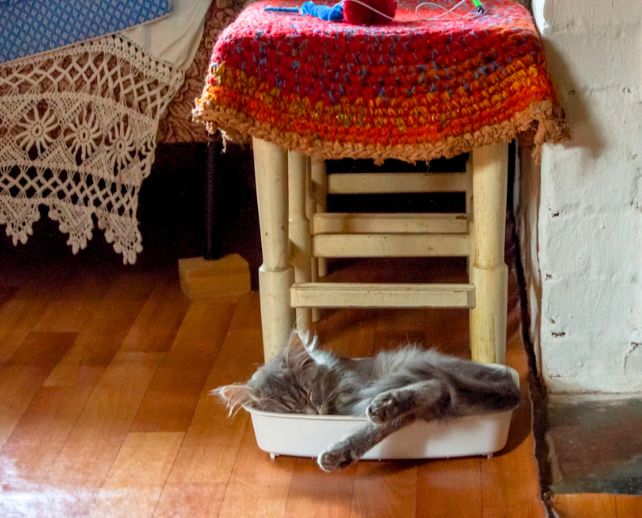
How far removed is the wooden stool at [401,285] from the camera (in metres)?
1.36

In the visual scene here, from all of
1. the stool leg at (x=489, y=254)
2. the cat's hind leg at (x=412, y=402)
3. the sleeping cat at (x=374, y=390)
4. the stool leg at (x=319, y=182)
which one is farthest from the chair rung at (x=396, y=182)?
the cat's hind leg at (x=412, y=402)

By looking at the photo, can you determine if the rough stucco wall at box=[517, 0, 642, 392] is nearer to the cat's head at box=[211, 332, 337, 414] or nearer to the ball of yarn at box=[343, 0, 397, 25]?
the ball of yarn at box=[343, 0, 397, 25]

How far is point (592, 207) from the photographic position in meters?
1.34

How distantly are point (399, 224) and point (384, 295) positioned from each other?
0.84ft

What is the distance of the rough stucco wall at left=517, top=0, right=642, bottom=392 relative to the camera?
4.18ft

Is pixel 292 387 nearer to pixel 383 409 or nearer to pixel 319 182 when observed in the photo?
pixel 383 409

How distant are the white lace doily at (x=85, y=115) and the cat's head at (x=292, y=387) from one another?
516 mm

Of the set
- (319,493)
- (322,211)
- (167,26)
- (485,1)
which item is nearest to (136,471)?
(319,493)

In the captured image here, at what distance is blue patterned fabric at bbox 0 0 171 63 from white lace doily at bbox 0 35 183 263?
Answer: 2cm

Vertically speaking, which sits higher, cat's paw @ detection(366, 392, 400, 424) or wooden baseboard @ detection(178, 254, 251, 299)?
cat's paw @ detection(366, 392, 400, 424)

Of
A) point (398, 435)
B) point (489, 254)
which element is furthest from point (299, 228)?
point (398, 435)

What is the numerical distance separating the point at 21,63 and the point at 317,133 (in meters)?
0.68

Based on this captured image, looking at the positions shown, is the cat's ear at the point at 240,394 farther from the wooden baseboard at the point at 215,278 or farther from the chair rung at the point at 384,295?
the wooden baseboard at the point at 215,278

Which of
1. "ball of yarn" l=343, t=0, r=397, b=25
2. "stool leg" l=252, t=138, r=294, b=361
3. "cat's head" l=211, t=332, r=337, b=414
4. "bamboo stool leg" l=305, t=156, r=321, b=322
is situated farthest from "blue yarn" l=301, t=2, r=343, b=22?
"cat's head" l=211, t=332, r=337, b=414
